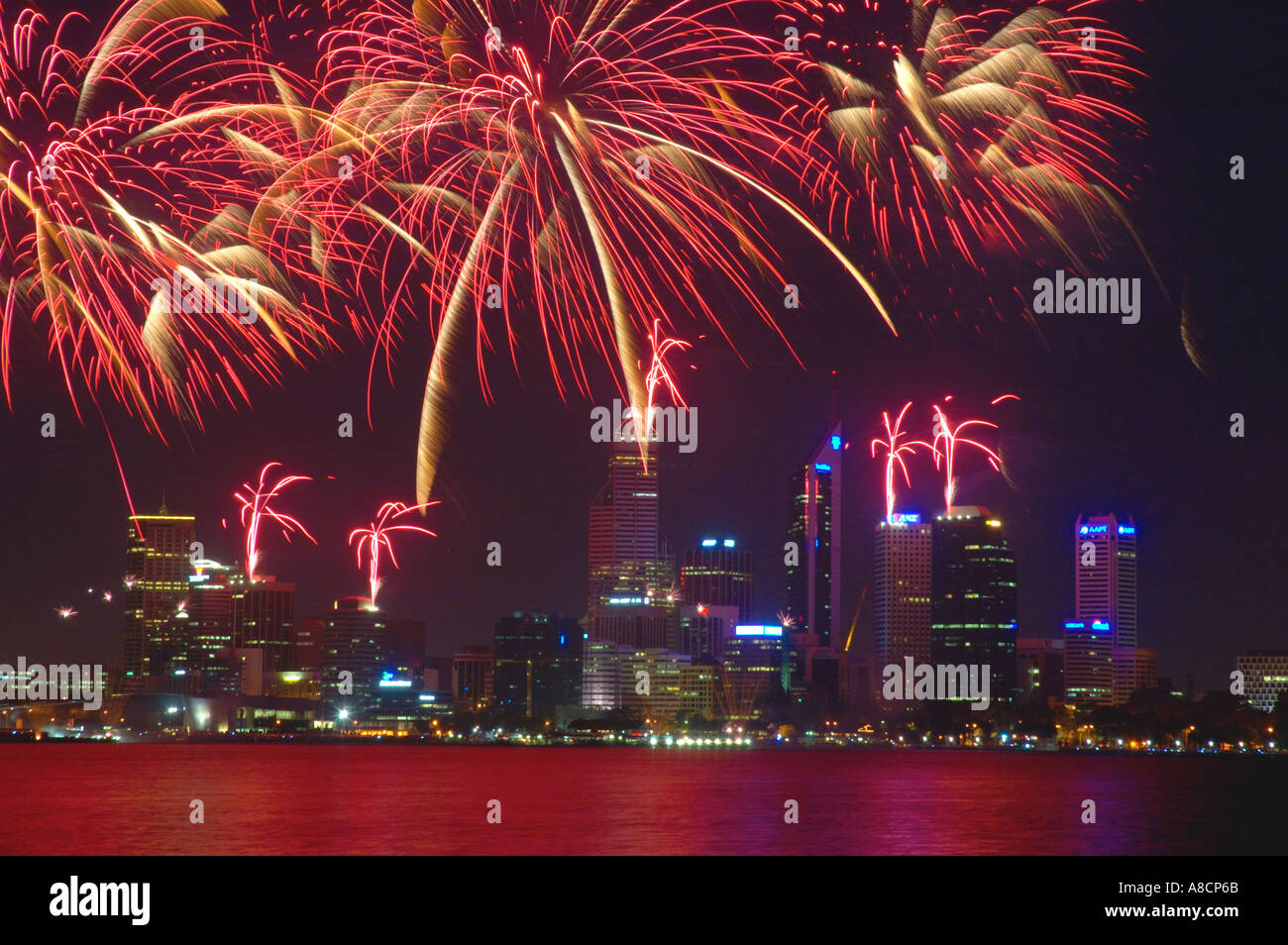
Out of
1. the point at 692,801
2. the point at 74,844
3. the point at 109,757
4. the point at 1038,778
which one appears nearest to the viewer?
the point at 74,844

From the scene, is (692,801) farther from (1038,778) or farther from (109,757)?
(109,757)
